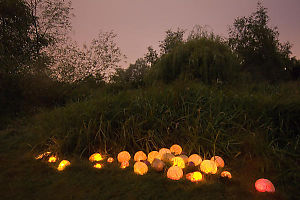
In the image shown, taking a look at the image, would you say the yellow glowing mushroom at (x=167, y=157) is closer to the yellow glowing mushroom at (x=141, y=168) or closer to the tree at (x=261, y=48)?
the yellow glowing mushroom at (x=141, y=168)

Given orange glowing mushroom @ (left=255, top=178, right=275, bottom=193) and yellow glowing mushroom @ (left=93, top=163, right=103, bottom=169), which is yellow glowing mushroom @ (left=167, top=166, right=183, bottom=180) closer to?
orange glowing mushroom @ (left=255, top=178, right=275, bottom=193)

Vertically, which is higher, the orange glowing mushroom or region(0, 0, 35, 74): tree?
region(0, 0, 35, 74): tree

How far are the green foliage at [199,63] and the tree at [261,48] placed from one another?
285 inches

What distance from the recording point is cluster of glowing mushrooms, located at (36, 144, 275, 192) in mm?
2117

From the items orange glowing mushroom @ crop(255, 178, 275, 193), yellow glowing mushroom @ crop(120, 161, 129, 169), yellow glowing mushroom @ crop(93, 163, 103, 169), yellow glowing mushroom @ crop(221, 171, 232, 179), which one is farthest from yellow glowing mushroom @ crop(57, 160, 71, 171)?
orange glowing mushroom @ crop(255, 178, 275, 193)

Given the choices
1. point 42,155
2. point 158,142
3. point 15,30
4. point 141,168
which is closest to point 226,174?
point 141,168

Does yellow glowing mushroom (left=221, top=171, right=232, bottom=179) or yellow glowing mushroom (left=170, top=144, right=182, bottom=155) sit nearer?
yellow glowing mushroom (left=221, top=171, right=232, bottom=179)

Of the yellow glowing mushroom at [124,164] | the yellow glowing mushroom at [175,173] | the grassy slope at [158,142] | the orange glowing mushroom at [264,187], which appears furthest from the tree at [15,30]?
the orange glowing mushroom at [264,187]

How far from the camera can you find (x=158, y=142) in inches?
117

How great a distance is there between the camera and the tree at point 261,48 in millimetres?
13078

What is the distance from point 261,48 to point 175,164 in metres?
13.2

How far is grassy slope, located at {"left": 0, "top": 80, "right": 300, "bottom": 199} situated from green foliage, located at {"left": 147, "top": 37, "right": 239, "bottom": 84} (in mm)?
2023

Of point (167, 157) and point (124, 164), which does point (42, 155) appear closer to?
point (124, 164)

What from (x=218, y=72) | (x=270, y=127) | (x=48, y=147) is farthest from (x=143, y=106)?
(x=218, y=72)
